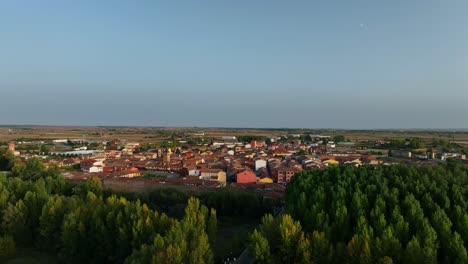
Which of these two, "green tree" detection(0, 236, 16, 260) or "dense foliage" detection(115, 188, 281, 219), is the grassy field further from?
"dense foliage" detection(115, 188, 281, 219)

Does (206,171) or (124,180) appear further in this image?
(206,171)

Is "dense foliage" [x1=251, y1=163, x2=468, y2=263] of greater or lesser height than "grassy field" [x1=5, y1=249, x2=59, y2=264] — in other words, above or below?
above

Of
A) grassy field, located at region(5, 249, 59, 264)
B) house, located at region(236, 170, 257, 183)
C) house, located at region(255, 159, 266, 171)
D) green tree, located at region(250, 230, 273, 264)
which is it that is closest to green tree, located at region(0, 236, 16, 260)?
grassy field, located at region(5, 249, 59, 264)

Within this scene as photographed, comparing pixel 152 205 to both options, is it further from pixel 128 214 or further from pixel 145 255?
pixel 145 255

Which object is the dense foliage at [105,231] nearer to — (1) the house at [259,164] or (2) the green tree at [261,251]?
(2) the green tree at [261,251]

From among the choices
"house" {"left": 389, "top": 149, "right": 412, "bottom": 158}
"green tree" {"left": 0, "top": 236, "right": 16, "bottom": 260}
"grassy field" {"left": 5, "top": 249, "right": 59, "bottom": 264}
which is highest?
"house" {"left": 389, "top": 149, "right": 412, "bottom": 158}

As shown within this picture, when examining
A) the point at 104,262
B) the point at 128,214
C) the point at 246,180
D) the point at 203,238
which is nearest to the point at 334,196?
the point at 203,238

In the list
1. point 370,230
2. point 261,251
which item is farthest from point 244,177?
point 261,251

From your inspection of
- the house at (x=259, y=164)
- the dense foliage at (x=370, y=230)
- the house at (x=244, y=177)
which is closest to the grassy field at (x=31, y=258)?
the dense foliage at (x=370, y=230)
